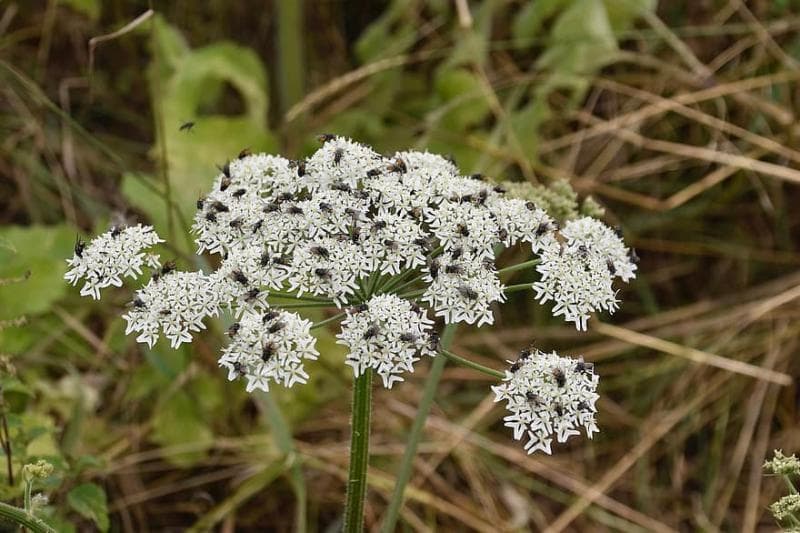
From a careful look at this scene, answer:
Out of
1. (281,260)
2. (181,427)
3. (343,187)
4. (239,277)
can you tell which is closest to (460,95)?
(181,427)

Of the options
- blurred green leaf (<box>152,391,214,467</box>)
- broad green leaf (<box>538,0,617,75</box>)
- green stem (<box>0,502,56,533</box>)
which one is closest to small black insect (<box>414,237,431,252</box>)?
green stem (<box>0,502,56,533</box>)

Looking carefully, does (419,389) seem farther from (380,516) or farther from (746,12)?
(746,12)

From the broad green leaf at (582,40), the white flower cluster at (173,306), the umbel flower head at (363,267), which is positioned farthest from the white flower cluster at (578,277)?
the broad green leaf at (582,40)

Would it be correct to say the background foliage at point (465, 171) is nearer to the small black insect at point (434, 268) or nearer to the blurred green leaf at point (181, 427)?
the blurred green leaf at point (181, 427)

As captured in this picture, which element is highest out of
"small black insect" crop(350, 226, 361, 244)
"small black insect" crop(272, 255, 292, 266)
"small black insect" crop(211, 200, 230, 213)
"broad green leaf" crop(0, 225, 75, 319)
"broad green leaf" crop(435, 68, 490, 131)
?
"broad green leaf" crop(435, 68, 490, 131)

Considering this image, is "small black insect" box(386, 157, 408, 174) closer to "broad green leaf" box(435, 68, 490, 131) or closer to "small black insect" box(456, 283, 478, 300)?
"small black insect" box(456, 283, 478, 300)

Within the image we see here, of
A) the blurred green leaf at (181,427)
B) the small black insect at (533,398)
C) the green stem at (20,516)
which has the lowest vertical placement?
the green stem at (20,516)
